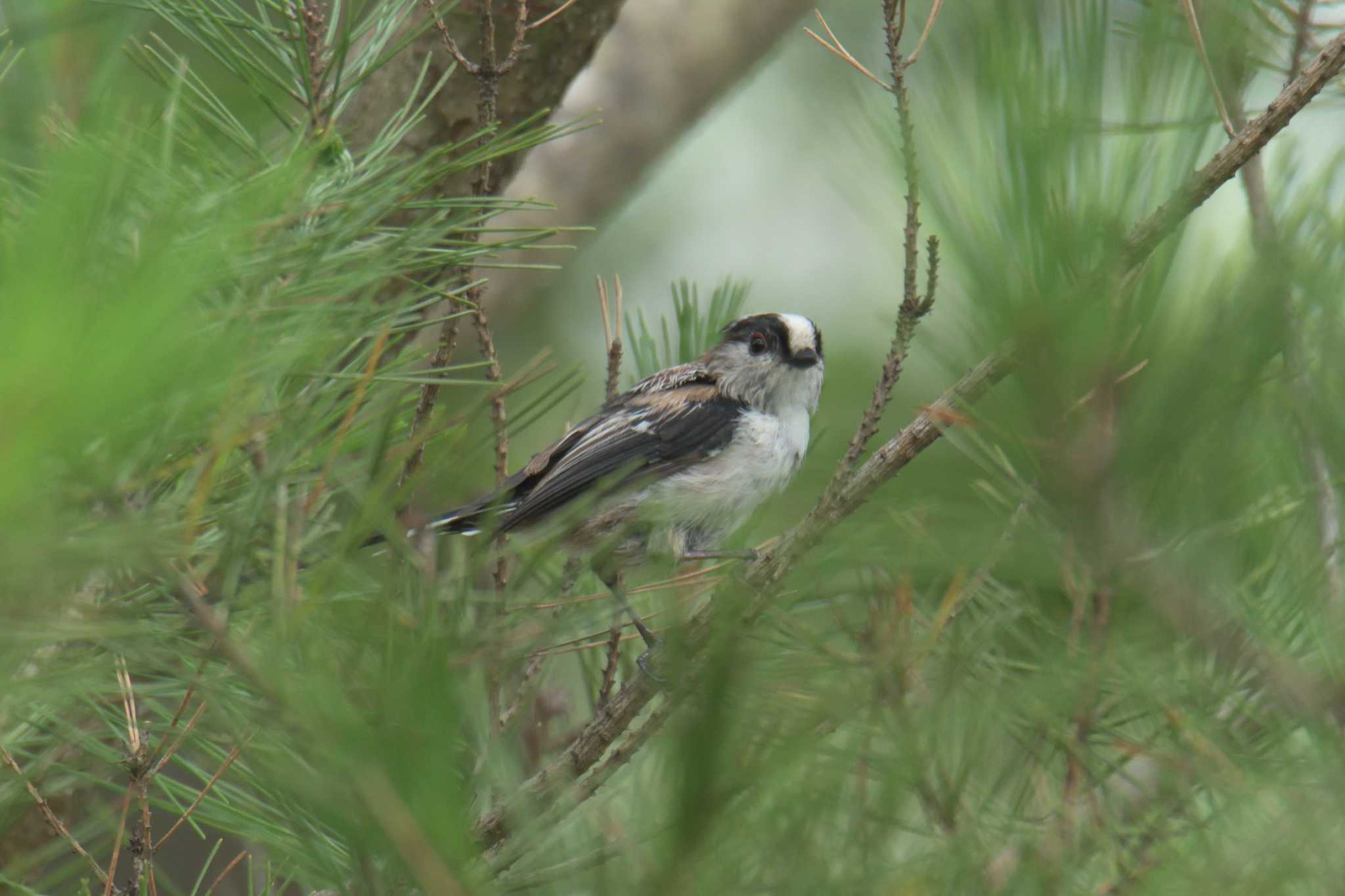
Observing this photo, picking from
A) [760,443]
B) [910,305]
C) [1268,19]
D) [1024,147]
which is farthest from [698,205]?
[1024,147]

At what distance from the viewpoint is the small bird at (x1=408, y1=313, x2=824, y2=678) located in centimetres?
268

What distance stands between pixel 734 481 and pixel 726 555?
20.4 inches

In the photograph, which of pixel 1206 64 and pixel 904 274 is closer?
pixel 1206 64

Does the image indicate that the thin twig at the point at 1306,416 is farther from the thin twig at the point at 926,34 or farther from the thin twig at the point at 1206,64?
the thin twig at the point at 926,34

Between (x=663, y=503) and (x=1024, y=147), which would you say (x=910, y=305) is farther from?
(x=663, y=503)

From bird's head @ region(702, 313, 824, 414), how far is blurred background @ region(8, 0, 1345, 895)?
1.34 metres

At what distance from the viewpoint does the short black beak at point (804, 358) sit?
117 inches

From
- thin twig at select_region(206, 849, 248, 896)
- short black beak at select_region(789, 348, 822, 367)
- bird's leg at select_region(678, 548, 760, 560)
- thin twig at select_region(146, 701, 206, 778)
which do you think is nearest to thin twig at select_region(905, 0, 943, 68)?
bird's leg at select_region(678, 548, 760, 560)

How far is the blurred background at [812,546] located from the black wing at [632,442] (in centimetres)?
96

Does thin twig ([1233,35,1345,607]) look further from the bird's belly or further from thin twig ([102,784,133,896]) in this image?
the bird's belly

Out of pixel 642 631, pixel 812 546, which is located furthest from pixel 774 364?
pixel 812 546

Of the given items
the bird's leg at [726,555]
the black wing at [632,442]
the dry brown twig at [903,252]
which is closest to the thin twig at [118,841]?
the dry brown twig at [903,252]

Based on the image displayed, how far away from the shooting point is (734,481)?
2.84 metres

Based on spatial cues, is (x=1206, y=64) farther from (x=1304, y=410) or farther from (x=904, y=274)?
(x=904, y=274)
